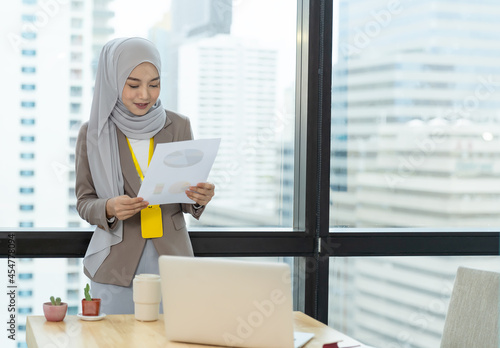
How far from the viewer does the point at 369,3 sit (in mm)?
3338

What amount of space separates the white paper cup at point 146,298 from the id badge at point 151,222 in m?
0.53

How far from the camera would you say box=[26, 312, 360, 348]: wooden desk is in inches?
69.7

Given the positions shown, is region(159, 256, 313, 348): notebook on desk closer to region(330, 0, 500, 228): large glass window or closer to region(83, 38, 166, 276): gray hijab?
region(83, 38, 166, 276): gray hijab

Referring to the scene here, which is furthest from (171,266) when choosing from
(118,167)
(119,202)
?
(118,167)

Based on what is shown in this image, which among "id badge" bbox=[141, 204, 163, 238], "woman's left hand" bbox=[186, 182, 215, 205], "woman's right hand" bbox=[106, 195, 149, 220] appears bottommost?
"id badge" bbox=[141, 204, 163, 238]

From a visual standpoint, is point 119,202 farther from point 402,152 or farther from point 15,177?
point 402,152

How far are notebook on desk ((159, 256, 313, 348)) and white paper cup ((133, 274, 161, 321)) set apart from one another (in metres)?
0.27

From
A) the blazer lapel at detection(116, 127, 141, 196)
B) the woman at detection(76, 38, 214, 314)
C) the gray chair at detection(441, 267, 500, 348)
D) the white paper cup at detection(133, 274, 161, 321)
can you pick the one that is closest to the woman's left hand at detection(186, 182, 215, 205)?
the woman at detection(76, 38, 214, 314)

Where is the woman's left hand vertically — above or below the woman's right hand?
above

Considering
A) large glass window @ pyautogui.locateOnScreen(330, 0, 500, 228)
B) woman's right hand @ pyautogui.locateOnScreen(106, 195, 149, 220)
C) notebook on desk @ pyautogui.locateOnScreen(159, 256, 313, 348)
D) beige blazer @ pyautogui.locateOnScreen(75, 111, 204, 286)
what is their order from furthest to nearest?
1. large glass window @ pyautogui.locateOnScreen(330, 0, 500, 228)
2. beige blazer @ pyautogui.locateOnScreen(75, 111, 204, 286)
3. woman's right hand @ pyautogui.locateOnScreen(106, 195, 149, 220)
4. notebook on desk @ pyautogui.locateOnScreen(159, 256, 313, 348)

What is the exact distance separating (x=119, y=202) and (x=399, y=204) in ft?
5.24

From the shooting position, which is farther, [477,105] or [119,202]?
[477,105]

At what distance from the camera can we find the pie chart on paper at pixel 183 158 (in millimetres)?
2188

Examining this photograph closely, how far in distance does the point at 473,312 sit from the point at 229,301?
101 centimetres
